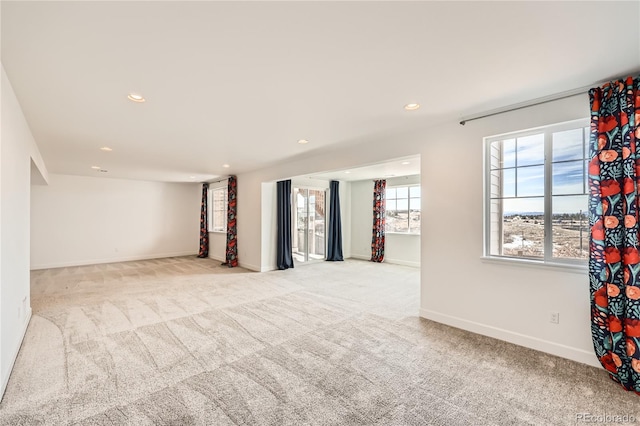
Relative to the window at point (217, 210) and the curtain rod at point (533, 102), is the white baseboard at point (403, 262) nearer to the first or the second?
the curtain rod at point (533, 102)

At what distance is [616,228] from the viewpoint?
2.20 metres

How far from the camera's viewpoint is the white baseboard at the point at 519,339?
8.23ft

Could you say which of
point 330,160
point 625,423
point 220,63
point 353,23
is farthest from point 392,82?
point 625,423

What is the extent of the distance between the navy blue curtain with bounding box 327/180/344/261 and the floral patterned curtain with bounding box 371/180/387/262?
3.17ft

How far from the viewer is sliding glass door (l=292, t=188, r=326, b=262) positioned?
7.48m

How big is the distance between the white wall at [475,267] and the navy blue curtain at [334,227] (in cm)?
397

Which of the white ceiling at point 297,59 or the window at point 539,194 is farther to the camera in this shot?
the window at point 539,194

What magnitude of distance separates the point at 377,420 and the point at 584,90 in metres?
3.11

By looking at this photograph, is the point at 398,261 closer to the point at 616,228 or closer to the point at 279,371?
the point at 616,228

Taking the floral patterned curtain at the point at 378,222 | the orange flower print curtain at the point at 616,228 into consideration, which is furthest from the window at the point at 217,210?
the orange flower print curtain at the point at 616,228

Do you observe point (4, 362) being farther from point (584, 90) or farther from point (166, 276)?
point (584, 90)

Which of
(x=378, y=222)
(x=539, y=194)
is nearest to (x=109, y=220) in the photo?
(x=378, y=222)

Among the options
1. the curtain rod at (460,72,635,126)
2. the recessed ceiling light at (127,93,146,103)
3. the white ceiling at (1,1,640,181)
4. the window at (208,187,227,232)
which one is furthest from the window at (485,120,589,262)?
the window at (208,187,227,232)

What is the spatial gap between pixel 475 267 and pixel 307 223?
193 inches
